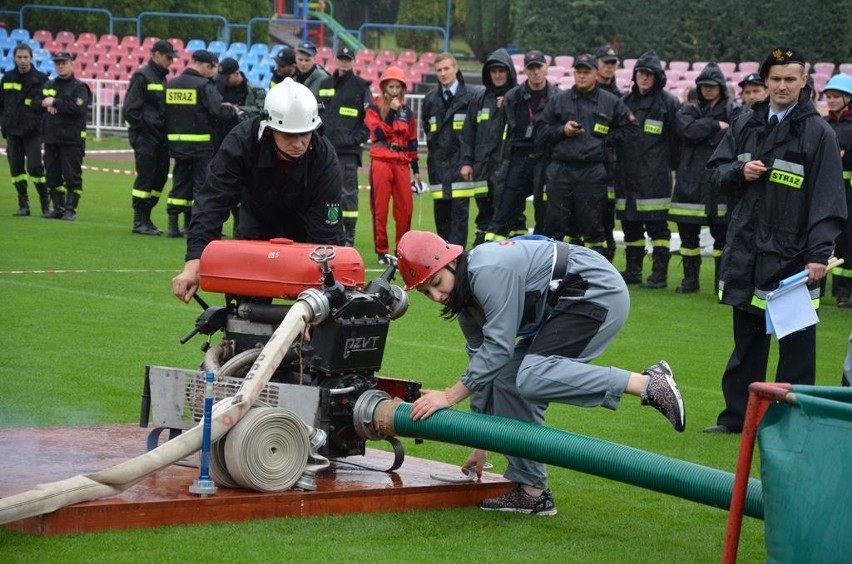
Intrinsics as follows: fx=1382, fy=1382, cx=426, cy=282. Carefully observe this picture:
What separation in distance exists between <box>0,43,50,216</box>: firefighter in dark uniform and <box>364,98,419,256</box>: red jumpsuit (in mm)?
5414

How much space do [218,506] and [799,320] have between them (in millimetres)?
3339

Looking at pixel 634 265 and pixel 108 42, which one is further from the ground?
pixel 108 42

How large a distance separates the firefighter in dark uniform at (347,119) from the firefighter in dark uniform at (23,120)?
458cm

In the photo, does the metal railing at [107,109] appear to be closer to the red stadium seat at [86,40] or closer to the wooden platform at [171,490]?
the red stadium seat at [86,40]

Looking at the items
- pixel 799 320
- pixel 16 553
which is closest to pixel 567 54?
pixel 799 320

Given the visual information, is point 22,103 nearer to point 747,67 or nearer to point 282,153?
point 282,153

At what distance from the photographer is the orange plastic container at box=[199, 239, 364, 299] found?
20.8ft

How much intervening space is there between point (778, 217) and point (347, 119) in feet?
28.7

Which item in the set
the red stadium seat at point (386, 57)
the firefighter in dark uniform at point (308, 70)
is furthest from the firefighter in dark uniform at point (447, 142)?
the red stadium seat at point (386, 57)

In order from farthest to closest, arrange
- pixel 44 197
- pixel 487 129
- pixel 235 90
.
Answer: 1. pixel 44 197
2. pixel 235 90
3. pixel 487 129

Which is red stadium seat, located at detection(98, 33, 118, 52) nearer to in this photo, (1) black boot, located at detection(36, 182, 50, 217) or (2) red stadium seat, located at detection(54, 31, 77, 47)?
(2) red stadium seat, located at detection(54, 31, 77, 47)

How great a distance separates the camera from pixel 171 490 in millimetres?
5953

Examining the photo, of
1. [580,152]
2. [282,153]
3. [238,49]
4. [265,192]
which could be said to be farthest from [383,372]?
[238,49]

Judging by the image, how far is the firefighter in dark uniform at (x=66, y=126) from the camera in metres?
18.0
